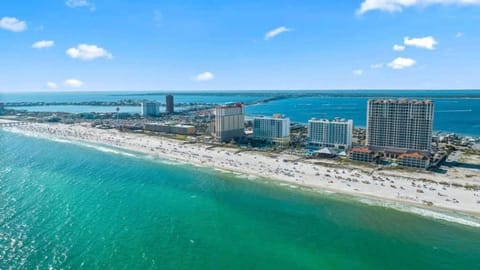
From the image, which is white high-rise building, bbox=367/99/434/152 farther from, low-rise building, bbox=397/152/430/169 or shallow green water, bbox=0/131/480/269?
shallow green water, bbox=0/131/480/269

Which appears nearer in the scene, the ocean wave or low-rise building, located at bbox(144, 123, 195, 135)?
the ocean wave

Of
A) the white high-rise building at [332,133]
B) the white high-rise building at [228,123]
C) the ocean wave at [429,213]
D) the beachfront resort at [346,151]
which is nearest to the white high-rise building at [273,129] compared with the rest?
the beachfront resort at [346,151]

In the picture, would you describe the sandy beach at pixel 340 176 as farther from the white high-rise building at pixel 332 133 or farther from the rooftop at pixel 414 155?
the white high-rise building at pixel 332 133

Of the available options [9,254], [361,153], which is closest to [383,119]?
[361,153]

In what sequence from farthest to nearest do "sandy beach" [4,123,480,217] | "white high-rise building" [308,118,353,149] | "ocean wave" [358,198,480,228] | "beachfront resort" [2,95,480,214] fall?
"white high-rise building" [308,118,353,149]
"beachfront resort" [2,95,480,214]
"sandy beach" [4,123,480,217]
"ocean wave" [358,198,480,228]

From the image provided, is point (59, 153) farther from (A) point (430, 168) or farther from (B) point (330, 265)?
(A) point (430, 168)

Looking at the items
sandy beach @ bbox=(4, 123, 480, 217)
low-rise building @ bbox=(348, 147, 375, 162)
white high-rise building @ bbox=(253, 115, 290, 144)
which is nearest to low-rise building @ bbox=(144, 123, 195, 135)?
sandy beach @ bbox=(4, 123, 480, 217)
